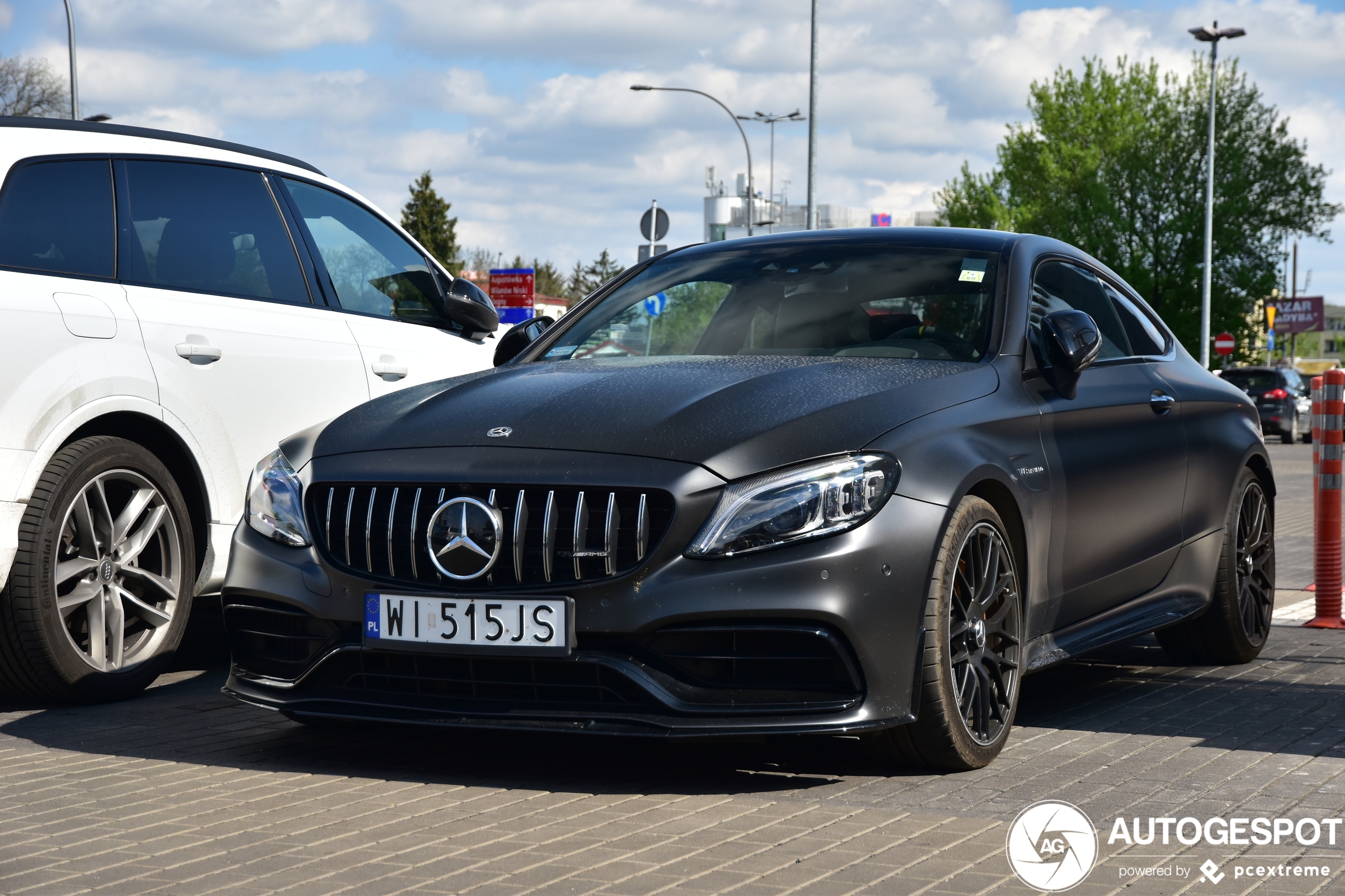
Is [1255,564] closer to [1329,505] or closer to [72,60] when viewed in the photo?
[1329,505]

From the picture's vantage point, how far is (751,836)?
394 cm

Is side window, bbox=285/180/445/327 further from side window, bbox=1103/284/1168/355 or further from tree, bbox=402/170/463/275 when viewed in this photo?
tree, bbox=402/170/463/275

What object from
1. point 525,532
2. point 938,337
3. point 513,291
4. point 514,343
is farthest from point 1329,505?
point 513,291

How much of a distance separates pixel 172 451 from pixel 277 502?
4.55ft

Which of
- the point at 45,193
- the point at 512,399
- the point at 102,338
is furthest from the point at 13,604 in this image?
the point at 512,399

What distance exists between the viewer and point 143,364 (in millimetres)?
5707

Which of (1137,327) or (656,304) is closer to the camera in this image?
(656,304)

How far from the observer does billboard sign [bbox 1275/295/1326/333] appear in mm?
Result: 57500

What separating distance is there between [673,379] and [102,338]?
2.05 meters

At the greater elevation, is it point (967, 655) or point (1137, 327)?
point (1137, 327)

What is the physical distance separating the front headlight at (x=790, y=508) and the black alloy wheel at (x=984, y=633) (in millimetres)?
426

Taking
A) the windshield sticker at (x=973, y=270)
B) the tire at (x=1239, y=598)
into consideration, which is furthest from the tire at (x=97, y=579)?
the tire at (x=1239, y=598)

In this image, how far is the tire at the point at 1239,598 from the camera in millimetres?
6629

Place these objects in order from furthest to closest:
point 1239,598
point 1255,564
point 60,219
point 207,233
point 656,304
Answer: point 1255,564 < point 1239,598 < point 207,233 < point 656,304 < point 60,219
